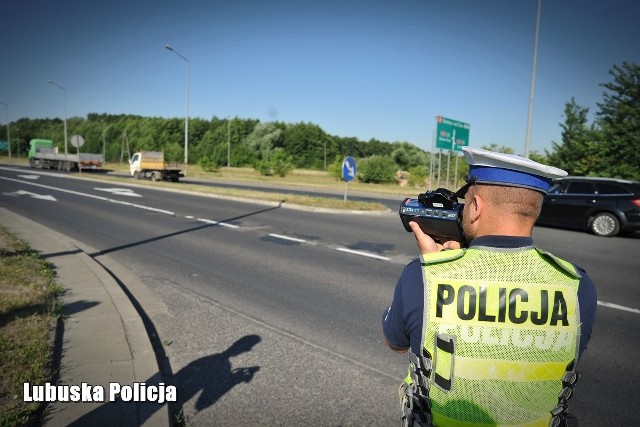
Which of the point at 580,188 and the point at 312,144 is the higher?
the point at 312,144

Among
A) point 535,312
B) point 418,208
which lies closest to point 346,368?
point 418,208

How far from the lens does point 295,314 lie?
15.6ft

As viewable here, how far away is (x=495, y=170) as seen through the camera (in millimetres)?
1448

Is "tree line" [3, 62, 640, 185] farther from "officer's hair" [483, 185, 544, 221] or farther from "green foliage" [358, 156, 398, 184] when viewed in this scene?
"officer's hair" [483, 185, 544, 221]

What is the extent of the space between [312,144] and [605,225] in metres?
67.5

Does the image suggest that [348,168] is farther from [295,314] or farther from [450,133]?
[450,133]

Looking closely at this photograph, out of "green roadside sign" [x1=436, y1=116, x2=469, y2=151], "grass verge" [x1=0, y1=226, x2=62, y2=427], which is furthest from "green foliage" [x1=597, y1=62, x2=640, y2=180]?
"grass verge" [x1=0, y1=226, x2=62, y2=427]

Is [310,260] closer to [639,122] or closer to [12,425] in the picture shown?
[12,425]

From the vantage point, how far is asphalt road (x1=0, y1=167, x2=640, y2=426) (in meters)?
2.98

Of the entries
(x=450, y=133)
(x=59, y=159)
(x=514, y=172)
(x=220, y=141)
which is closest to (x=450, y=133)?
(x=450, y=133)

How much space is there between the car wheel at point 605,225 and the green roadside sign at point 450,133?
1225cm

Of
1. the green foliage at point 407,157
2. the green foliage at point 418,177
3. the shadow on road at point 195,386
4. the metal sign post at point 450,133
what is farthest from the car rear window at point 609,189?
the green foliage at point 407,157

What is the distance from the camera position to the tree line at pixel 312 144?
64.3 ft

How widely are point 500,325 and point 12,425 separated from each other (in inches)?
114
